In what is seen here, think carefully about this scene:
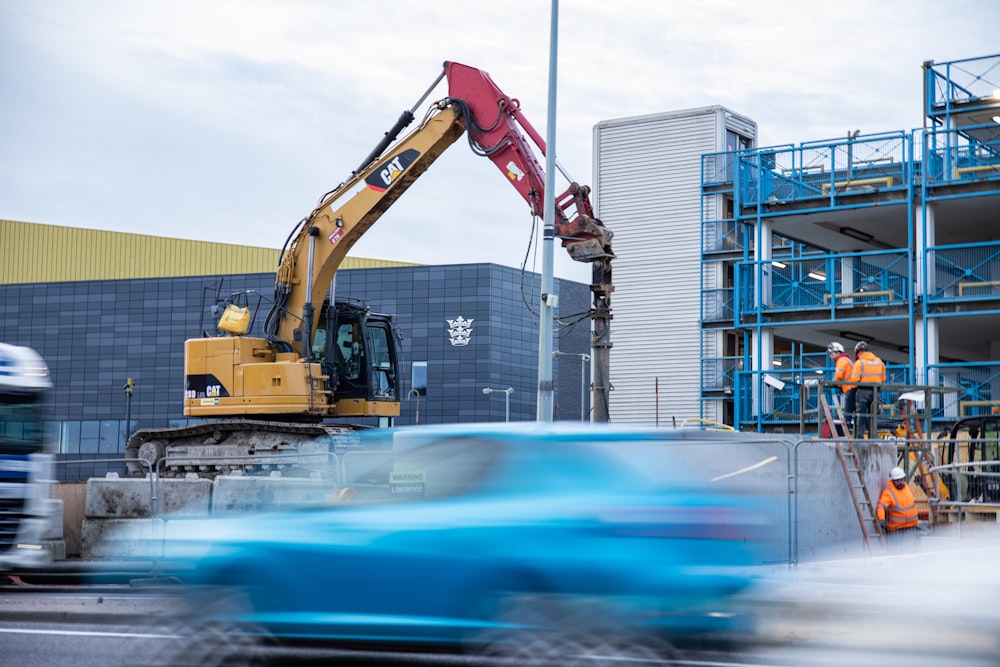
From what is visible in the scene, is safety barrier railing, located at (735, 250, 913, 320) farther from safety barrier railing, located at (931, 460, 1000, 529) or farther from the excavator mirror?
the excavator mirror

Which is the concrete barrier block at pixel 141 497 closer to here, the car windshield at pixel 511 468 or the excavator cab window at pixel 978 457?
the car windshield at pixel 511 468

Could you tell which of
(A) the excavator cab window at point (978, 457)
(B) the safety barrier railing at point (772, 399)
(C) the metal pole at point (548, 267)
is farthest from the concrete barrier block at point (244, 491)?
(B) the safety barrier railing at point (772, 399)

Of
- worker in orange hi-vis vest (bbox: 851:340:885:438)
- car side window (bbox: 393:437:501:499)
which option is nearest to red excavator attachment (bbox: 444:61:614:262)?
worker in orange hi-vis vest (bbox: 851:340:885:438)

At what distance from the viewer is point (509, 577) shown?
Result: 6980mm

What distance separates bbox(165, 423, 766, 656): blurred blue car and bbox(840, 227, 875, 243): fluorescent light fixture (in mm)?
29092

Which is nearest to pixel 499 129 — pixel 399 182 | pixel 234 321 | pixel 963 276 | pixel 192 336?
pixel 399 182

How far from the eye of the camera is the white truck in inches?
577

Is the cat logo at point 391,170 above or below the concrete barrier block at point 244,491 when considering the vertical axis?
above

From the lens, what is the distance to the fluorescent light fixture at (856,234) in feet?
115

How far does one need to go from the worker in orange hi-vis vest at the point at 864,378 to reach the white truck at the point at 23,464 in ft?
42.0

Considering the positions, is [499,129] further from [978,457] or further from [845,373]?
[978,457]

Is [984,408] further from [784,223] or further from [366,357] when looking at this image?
[366,357]

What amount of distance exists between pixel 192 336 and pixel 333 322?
4596 cm

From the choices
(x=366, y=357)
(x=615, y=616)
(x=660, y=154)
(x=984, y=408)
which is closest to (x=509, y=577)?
(x=615, y=616)
